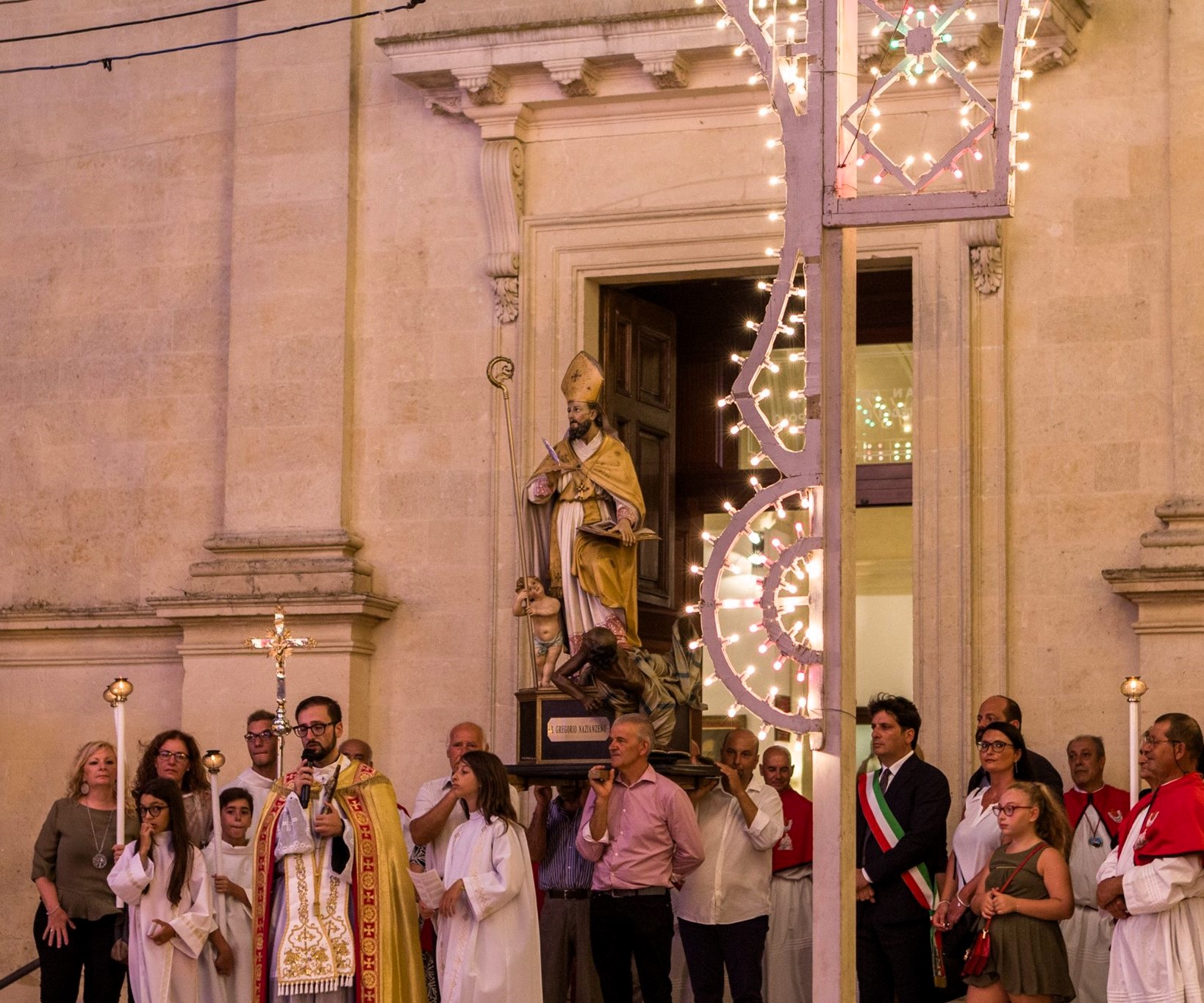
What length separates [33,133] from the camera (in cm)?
1433

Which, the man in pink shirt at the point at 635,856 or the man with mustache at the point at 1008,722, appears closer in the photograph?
the man with mustache at the point at 1008,722

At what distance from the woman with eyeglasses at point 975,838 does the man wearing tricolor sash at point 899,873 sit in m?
0.20

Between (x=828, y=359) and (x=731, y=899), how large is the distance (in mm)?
3595

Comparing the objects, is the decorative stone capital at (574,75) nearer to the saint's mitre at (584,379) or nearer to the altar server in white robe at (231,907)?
the saint's mitre at (584,379)

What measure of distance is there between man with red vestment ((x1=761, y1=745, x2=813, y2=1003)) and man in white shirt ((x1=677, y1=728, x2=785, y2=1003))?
664 millimetres

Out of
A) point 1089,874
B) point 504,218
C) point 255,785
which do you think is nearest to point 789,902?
point 1089,874

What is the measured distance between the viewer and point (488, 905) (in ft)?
31.4

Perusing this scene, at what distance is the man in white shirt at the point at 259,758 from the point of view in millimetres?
11211

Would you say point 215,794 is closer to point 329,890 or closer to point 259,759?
point 329,890

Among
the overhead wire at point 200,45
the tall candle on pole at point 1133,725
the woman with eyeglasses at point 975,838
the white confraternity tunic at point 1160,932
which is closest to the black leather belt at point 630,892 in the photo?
the woman with eyeglasses at point 975,838

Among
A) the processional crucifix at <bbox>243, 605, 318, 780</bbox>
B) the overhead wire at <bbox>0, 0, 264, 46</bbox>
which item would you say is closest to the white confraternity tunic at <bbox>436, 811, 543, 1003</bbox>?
the processional crucifix at <bbox>243, 605, 318, 780</bbox>

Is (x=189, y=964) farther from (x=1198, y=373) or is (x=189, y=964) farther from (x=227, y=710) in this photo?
(x=1198, y=373)

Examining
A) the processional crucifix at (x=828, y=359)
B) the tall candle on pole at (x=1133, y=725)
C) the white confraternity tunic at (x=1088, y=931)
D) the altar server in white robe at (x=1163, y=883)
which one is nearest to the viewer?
the processional crucifix at (x=828, y=359)

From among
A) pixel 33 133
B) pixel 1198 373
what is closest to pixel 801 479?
pixel 1198 373
